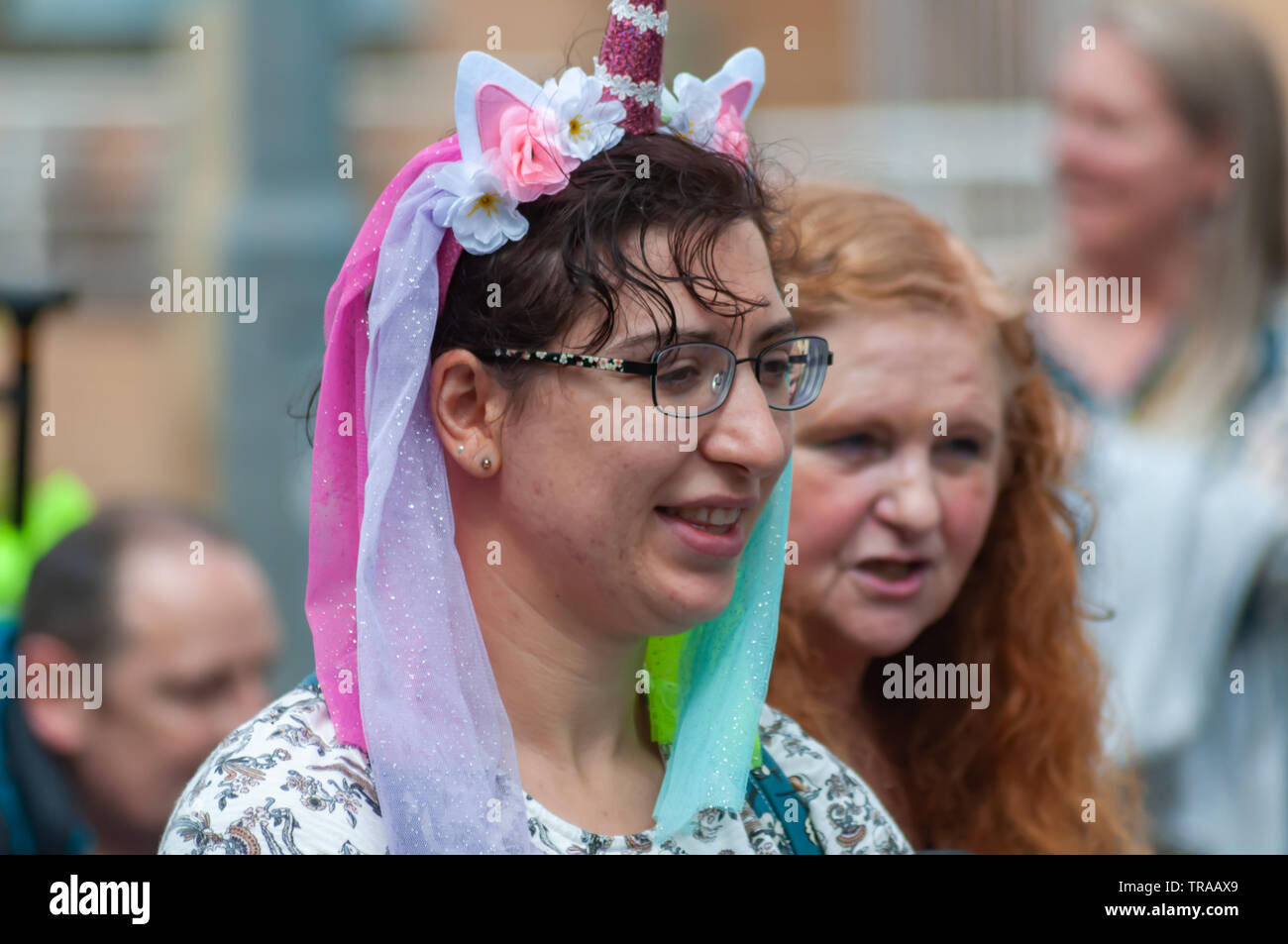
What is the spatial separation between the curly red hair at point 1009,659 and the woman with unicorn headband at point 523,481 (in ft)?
2.32

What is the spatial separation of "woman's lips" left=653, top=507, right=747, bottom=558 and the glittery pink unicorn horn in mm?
473

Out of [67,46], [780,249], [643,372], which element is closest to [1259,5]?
[780,249]

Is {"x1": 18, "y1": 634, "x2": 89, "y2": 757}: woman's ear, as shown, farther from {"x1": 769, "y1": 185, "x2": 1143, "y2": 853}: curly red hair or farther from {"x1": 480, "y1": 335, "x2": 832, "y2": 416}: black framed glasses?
{"x1": 480, "y1": 335, "x2": 832, "y2": 416}: black framed glasses

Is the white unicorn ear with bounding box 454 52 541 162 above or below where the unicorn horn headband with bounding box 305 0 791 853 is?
above

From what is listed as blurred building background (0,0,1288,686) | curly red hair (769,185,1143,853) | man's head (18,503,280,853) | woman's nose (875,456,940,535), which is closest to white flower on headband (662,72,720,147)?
curly red hair (769,185,1143,853)

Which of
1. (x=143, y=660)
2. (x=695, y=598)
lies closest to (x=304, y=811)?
(x=695, y=598)

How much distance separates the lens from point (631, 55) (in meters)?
1.96

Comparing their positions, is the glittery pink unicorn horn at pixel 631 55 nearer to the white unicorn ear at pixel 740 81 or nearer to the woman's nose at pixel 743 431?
the white unicorn ear at pixel 740 81

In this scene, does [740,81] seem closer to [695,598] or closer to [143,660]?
[695,598]

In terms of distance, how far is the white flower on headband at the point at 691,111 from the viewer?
2.04 metres

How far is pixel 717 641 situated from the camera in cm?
212

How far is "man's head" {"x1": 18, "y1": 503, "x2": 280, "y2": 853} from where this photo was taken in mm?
3104

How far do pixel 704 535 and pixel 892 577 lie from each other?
0.71 metres

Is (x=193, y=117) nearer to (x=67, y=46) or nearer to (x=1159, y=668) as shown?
(x=67, y=46)
